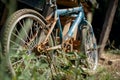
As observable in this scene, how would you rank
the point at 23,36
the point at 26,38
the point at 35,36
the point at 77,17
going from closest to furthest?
the point at 23,36 < the point at 26,38 < the point at 35,36 < the point at 77,17

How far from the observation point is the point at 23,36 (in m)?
4.05

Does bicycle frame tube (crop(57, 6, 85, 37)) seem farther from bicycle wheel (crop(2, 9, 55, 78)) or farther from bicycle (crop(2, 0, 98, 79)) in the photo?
bicycle wheel (crop(2, 9, 55, 78))

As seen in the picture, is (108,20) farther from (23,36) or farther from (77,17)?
(23,36)

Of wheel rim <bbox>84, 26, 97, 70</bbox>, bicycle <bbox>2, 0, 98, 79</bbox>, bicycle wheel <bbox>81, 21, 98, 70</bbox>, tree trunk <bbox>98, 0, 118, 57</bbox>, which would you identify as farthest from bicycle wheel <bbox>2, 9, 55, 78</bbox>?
tree trunk <bbox>98, 0, 118, 57</bbox>

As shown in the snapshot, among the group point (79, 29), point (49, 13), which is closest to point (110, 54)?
point (79, 29)

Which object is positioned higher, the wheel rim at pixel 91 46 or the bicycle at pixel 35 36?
the bicycle at pixel 35 36

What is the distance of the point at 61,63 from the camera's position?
393 cm

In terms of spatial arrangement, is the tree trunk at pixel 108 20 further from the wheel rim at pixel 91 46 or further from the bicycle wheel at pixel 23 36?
the bicycle wheel at pixel 23 36


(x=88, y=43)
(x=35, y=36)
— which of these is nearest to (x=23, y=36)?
(x=35, y=36)

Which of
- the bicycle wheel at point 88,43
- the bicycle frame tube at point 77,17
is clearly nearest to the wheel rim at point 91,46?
the bicycle wheel at point 88,43

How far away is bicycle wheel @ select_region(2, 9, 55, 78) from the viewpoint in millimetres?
3857

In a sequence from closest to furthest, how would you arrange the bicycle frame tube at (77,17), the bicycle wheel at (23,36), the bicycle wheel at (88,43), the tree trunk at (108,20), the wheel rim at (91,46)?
the bicycle wheel at (23,36)
the bicycle frame tube at (77,17)
the bicycle wheel at (88,43)
the wheel rim at (91,46)
the tree trunk at (108,20)

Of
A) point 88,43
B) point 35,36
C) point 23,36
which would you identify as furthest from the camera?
point 88,43

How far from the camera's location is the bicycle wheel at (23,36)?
3857 mm
